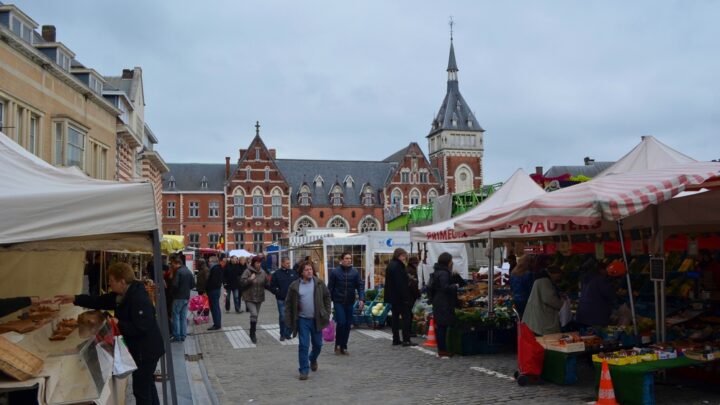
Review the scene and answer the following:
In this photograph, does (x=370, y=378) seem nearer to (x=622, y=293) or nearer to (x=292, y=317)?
(x=292, y=317)

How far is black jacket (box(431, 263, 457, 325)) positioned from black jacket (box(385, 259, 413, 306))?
1131 mm

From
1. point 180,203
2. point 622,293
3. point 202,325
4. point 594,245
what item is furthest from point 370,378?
point 180,203

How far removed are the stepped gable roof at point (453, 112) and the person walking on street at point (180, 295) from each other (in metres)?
63.1

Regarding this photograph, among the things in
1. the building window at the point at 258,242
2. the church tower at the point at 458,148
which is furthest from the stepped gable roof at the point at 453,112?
the building window at the point at 258,242

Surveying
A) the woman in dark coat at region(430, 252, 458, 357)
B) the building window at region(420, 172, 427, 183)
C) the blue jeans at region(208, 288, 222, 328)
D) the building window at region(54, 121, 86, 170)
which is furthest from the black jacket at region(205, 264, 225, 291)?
the building window at region(420, 172, 427, 183)

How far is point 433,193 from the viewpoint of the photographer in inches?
2852

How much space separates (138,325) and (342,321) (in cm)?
601

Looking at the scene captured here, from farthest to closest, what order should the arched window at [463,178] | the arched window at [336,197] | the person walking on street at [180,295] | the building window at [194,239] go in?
1. the arched window at [463,178]
2. the arched window at [336,197]
3. the building window at [194,239]
4. the person walking on street at [180,295]

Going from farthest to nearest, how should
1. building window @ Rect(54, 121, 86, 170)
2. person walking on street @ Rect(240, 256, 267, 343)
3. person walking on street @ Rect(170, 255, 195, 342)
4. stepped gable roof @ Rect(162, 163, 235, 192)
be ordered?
1. stepped gable roof @ Rect(162, 163, 235, 192)
2. building window @ Rect(54, 121, 86, 170)
3. person walking on street @ Rect(240, 256, 267, 343)
4. person walking on street @ Rect(170, 255, 195, 342)

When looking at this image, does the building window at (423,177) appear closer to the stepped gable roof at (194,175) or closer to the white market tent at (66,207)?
the stepped gable roof at (194,175)

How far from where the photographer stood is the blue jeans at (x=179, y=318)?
13.5m

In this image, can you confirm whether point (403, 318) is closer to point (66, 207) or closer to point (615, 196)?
point (615, 196)

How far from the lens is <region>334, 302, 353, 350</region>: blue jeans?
37.6 feet

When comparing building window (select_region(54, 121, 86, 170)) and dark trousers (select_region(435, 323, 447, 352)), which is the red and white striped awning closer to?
dark trousers (select_region(435, 323, 447, 352))
